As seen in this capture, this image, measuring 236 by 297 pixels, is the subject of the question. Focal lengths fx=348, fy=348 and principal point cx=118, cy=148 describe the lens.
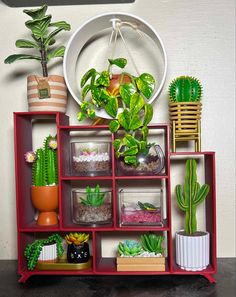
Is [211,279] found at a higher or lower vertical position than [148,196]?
lower

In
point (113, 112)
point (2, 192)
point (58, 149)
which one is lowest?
point (2, 192)

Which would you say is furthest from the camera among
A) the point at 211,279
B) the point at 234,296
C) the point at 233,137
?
the point at 233,137

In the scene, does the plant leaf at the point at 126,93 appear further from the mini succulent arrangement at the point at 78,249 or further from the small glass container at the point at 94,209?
the mini succulent arrangement at the point at 78,249

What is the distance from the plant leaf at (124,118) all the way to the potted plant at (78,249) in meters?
0.40

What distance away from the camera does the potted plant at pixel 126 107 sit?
1.05 metres

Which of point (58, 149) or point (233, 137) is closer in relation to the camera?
point (58, 149)

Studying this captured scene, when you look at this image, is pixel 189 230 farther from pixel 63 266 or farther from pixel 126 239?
pixel 63 266

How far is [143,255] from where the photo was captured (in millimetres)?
1136

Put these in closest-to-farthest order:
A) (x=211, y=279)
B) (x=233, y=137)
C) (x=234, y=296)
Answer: (x=234, y=296) < (x=211, y=279) < (x=233, y=137)

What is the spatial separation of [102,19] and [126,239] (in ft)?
2.60

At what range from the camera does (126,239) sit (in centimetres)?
130

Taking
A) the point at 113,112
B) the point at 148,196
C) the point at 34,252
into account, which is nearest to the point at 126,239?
the point at 148,196

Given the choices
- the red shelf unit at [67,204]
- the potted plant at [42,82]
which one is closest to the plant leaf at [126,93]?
the red shelf unit at [67,204]

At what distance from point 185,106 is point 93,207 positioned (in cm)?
44
